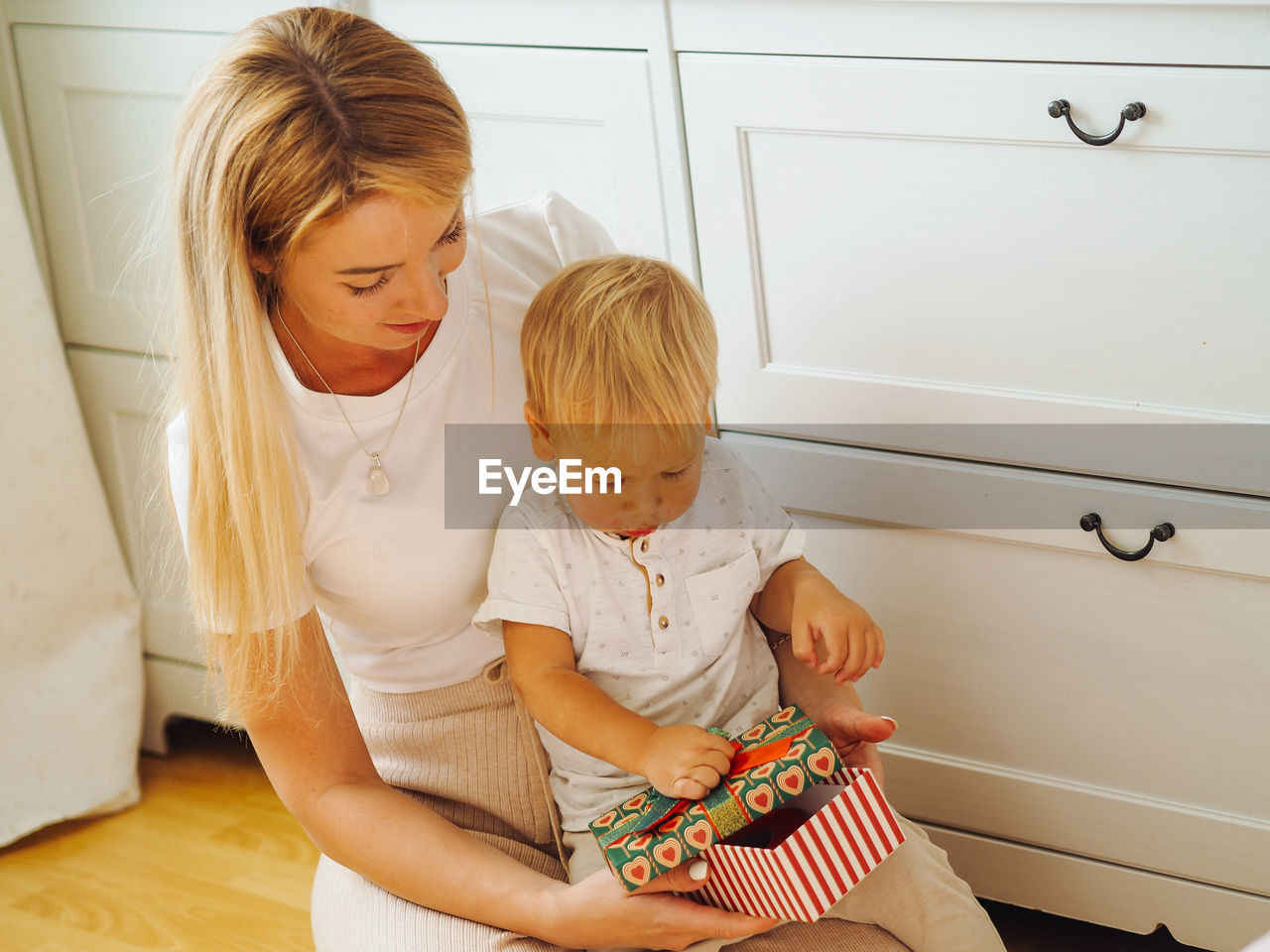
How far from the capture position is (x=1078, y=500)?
3.88 feet

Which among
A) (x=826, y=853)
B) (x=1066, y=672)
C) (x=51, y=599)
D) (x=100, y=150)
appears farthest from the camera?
(x=51, y=599)

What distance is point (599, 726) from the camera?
988 millimetres

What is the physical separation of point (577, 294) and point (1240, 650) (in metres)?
0.67

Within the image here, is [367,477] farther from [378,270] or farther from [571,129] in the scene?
[571,129]

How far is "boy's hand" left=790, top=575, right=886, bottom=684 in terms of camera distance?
1012 mm

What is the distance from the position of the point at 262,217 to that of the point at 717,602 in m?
0.46

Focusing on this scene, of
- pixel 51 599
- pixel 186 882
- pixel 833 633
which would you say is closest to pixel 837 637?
pixel 833 633

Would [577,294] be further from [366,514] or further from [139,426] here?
[139,426]

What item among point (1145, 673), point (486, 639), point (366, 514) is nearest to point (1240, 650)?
point (1145, 673)

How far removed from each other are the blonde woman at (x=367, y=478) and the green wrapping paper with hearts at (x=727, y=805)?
0.05 m

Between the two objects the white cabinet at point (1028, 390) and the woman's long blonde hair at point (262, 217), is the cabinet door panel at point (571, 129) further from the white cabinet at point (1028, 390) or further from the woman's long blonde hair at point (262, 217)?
the woman's long blonde hair at point (262, 217)

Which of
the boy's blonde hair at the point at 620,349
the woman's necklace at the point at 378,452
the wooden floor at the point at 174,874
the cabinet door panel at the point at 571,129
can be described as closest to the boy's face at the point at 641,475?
the boy's blonde hair at the point at 620,349

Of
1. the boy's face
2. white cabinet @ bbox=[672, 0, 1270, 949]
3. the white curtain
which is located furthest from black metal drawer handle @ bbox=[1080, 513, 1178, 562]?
the white curtain

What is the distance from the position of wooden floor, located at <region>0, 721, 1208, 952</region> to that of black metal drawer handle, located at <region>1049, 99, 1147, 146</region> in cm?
86
